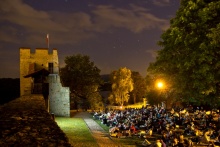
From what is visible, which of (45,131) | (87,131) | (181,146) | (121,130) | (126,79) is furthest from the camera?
(126,79)

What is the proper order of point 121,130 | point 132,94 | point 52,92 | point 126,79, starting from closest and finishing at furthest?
point 121,130 → point 52,92 → point 126,79 → point 132,94

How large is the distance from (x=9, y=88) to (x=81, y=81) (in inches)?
557

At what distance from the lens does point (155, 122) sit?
24.7 m

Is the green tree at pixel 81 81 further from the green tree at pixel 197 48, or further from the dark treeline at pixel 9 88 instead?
the green tree at pixel 197 48

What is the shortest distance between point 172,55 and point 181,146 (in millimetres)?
5510

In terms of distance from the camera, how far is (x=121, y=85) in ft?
235

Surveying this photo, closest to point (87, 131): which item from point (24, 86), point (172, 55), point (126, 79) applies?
point (172, 55)

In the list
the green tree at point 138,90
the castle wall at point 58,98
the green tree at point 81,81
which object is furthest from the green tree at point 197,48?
the green tree at point 138,90

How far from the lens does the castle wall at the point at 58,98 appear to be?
41.1m

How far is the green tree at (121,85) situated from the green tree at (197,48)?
54.4 metres

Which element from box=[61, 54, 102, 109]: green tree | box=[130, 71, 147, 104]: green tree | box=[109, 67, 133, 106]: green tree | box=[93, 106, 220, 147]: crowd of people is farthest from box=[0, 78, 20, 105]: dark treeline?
box=[130, 71, 147, 104]: green tree

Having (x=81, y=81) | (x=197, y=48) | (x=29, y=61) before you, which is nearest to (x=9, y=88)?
(x=29, y=61)

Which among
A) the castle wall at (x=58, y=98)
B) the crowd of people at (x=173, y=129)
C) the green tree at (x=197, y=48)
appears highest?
the green tree at (x=197, y=48)

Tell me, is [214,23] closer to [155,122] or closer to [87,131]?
[155,122]
